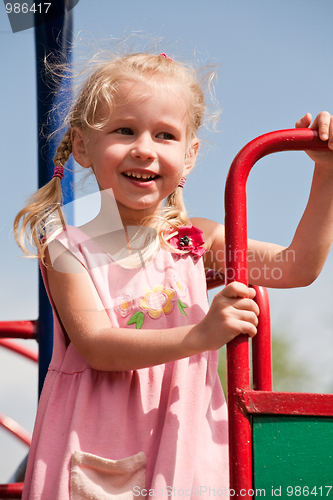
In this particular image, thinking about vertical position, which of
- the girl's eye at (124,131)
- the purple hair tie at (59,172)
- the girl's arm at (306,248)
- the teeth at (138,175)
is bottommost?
the girl's arm at (306,248)

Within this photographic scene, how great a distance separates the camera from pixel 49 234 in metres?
1.14

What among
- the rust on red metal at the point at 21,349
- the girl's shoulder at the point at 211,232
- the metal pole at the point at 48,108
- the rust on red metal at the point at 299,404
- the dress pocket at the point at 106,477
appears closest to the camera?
the rust on red metal at the point at 299,404

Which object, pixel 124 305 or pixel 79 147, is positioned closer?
pixel 124 305

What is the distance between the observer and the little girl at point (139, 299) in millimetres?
926

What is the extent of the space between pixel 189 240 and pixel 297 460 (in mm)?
568

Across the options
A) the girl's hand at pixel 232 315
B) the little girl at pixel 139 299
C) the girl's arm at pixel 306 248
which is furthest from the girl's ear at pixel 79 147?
the girl's hand at pixel 232 315

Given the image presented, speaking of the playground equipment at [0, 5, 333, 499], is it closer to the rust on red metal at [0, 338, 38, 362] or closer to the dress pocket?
the dress pocket

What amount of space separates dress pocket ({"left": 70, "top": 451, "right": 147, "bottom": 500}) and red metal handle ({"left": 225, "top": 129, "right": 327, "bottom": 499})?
25 centimetres

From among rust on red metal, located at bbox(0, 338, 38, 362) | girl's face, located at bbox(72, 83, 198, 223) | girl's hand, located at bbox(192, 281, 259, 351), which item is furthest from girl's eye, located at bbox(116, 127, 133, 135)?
rust on red metal, located at bbox(0, 338, 38, 362)

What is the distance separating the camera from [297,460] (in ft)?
2.39

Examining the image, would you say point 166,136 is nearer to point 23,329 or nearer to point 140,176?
point 140,176

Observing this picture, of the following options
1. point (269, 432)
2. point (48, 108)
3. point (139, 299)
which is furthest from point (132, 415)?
point (48, 108)

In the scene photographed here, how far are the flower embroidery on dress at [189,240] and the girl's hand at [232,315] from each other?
0.37m

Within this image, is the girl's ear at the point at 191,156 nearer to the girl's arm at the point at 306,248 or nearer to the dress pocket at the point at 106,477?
the girl's arm at the point at 306,248
